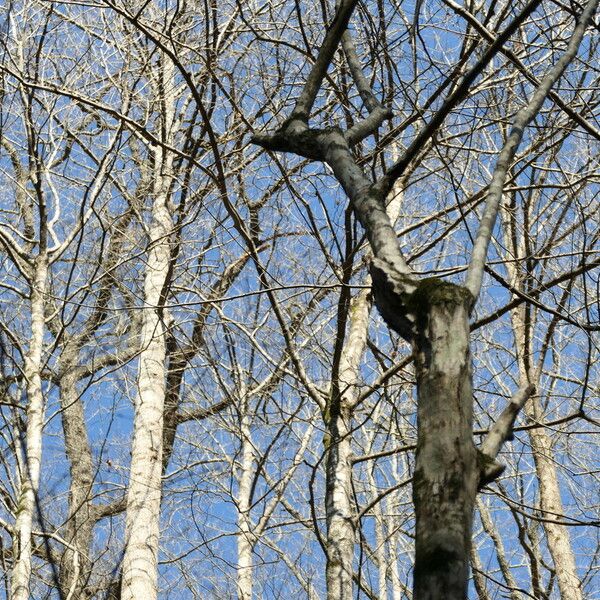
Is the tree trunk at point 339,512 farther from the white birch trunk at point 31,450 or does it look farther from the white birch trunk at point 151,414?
the white birch trunk at point 31,450

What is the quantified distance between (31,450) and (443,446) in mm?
4417

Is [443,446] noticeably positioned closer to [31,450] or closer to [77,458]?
[31,450]

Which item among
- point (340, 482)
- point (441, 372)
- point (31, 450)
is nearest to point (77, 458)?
point (31, 450)

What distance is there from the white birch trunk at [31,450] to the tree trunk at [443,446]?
337cm

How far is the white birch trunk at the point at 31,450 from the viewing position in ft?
17.0

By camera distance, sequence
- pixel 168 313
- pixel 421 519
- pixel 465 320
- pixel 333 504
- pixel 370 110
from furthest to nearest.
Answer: pixel 168 313 → pixel 333 504 → pixel 370 110 → pixel 465 320 → pixel 421 519

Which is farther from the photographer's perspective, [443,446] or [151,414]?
[151,414]

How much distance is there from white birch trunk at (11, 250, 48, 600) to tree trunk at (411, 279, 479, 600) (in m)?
3.37

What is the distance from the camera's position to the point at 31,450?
18.6 ft

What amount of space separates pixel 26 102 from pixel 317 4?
242 centimetres

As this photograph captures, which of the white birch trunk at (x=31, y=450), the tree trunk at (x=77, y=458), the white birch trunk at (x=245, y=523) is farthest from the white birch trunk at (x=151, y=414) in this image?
the tree trunk at (x=77, y=458)

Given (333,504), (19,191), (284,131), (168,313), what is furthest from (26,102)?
(284,131)

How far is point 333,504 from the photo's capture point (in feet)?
16.3

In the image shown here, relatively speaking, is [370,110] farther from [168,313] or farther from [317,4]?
[168,313]
